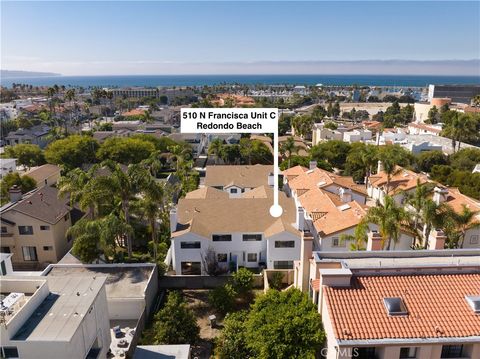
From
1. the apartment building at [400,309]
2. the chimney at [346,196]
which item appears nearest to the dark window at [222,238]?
the chimney at [346,196]

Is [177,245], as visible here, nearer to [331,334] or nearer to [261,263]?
[261,263]

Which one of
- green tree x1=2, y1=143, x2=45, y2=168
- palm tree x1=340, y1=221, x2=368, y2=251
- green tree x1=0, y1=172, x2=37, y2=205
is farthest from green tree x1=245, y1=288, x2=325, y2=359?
green tree x1=2, y1=143, x2=45, y2=168

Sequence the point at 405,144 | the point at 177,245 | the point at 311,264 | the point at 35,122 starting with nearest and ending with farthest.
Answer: the point at 311,264 → the point at 177,245 → the point at 405,144 → the point at 35,122

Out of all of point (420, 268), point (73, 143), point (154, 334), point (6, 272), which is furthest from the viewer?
point (73, 143)

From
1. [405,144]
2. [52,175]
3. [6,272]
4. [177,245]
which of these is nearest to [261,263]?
[177,245]

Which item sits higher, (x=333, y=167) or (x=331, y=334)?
(x=331, y=334)

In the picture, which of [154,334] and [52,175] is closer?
[154,334]
